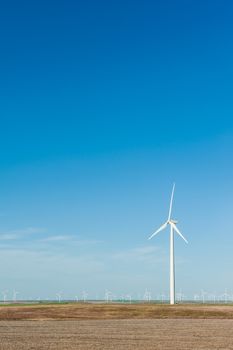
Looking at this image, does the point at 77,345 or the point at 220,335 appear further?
the point at 220,335

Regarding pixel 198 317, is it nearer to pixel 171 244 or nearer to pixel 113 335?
pixel 171 244

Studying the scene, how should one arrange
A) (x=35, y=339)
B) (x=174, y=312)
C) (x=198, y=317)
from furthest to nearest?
(x=174, y=312) → (x=198, y=317) → (x=35, y=339)

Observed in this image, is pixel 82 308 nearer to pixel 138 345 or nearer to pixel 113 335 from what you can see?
pixel 113 335

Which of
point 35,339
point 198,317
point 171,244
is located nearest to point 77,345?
point 35,339

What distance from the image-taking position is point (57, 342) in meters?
45.4

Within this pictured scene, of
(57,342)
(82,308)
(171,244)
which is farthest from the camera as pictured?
(171,244)

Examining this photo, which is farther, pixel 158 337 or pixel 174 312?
pixel 174 312

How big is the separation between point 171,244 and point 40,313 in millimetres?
36949

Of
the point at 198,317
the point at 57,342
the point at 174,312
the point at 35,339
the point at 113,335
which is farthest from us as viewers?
the point at 174,312

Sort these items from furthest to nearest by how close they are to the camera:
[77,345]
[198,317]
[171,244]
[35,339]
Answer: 1. [171,244]
2. [198,317]
3. [35,339]
4. [77,345]

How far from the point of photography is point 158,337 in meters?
50.3

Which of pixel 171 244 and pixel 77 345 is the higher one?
pixel 171 244

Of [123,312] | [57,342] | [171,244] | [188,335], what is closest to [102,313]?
[123,312]

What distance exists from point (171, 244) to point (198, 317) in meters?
33.1
